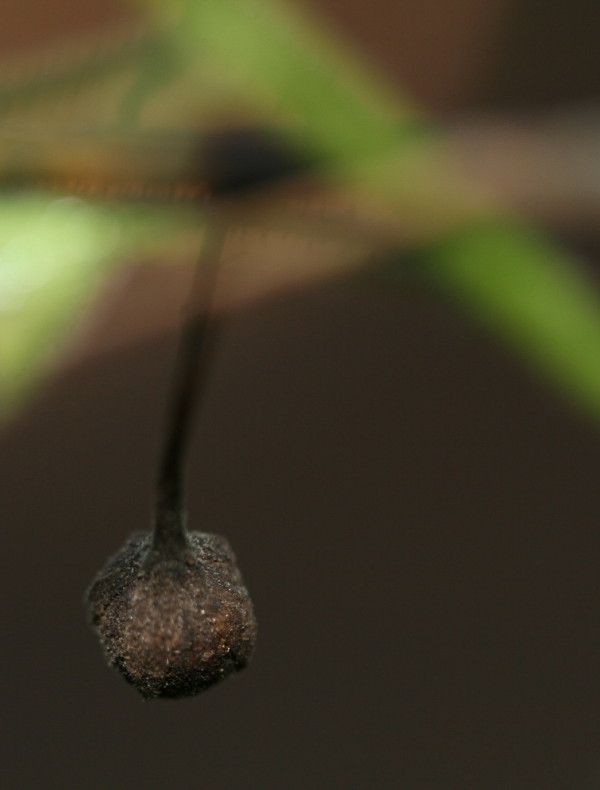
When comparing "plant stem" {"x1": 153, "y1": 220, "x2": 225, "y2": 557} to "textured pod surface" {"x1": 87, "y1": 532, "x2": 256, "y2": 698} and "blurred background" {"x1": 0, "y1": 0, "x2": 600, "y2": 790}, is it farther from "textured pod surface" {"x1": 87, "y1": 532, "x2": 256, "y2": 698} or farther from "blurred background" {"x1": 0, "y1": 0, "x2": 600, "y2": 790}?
"blurred background" {"x1": 0, "y1": 0, "x2": 600, "y2": 790}

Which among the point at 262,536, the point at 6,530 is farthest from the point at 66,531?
the point at 262,536

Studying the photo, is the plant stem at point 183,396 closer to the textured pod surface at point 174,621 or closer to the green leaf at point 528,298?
the textured pod surface at point 174,621

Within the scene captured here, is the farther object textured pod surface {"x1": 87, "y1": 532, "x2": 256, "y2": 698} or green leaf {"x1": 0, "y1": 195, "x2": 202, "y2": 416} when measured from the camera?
green leaf {"x1": 0, "y1": 195, "x2": 202, "y2": 416}

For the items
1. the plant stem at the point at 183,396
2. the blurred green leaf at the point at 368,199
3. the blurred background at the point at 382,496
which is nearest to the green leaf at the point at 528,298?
the blurred green leaf at the point at 368,199

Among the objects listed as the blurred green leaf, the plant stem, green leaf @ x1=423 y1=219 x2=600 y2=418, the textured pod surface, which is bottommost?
the textured pod surface

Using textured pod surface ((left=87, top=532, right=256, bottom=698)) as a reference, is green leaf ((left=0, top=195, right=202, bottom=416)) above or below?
above

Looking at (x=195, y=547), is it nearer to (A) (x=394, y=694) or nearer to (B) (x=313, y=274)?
(B) (x=313, y=274)

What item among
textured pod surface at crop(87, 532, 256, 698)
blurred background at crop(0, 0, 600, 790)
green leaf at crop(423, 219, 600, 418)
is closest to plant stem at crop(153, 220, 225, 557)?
textured pod surface at crop(87, 532, 256, 698)

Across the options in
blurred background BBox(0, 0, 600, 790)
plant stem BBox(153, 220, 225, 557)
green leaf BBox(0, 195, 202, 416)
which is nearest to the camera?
plant stem BBox(153, 220, 225, 557)

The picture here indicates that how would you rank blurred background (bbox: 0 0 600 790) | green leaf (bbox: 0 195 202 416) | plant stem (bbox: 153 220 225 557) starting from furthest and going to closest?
blurred background (bbox: 0 0 600 790)
green leaf (bbox: 0 195 202 416)
plant stem (bbox: 153 220 225 557)
